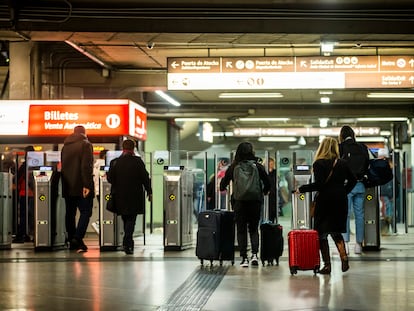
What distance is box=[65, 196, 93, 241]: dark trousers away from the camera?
12.6 m

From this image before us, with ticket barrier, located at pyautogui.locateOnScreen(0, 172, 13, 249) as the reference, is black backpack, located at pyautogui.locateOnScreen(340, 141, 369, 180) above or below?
above

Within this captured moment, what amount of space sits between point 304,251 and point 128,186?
3.70m

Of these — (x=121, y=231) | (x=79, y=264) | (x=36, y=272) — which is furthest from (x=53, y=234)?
(x=36, y=272)

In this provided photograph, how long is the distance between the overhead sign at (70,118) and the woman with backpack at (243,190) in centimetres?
697

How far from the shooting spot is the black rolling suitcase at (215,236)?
10398mm

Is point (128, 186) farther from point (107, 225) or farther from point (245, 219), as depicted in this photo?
point (245, 219)

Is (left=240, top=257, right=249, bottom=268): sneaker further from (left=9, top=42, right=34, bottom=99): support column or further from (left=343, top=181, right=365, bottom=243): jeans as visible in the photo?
(left=9, top=42, right=34, bottom=99): support column

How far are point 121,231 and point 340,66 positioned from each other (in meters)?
5.31

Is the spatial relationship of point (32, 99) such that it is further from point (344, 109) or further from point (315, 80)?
point (344, 109)

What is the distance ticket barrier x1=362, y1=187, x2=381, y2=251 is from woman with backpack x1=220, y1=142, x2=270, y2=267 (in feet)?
9.40

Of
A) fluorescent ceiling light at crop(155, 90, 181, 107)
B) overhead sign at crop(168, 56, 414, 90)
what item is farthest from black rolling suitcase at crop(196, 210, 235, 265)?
fluorescent ceiling light at crop(155, 90, 181, 107)

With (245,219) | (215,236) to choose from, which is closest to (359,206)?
(245,219)

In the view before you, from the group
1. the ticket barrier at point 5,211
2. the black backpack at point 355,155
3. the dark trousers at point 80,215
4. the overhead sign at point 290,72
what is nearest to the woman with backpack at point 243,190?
the black backpack at point 355,155

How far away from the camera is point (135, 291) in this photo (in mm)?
8297
